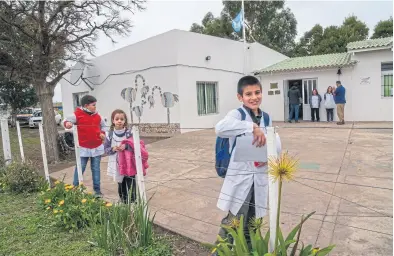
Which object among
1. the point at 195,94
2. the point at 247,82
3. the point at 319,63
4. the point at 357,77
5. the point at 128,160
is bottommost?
the point at 128,160

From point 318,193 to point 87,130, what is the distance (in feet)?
10.6

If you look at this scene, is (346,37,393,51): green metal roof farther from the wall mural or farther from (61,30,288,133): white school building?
the wall mural

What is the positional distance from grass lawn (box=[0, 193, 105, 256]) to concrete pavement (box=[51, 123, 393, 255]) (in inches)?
33.6

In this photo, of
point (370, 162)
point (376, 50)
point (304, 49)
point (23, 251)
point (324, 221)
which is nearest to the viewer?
point (23, 251)

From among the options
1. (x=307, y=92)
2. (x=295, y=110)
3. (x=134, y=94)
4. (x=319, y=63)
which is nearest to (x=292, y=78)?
(x=307, y=92)

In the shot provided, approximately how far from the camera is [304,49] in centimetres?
2634

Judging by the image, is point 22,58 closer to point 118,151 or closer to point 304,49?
point 118,151

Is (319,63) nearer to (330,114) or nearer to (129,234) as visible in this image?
(330,114)

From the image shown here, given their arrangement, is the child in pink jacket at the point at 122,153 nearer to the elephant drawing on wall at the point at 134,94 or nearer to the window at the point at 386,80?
the elephant drawing on wall at the point at 134,94

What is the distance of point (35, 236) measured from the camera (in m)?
3.12

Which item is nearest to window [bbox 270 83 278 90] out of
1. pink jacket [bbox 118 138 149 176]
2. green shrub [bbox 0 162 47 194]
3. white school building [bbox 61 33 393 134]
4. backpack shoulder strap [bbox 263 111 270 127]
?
white school building [bbox 61 33 393 134]

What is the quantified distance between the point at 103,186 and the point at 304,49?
25.3m

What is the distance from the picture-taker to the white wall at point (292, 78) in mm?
12364

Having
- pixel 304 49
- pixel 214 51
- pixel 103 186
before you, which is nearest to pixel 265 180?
pixel 103 186
